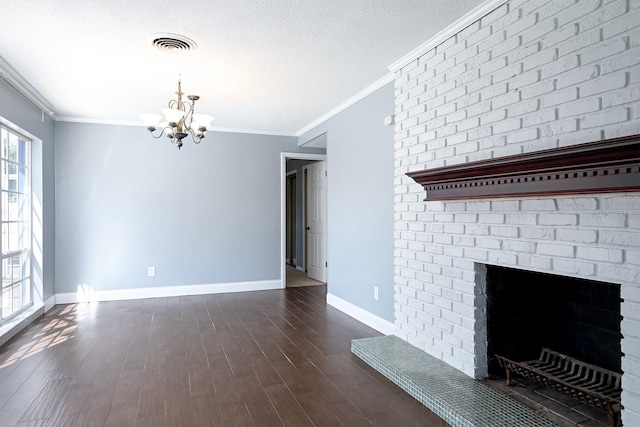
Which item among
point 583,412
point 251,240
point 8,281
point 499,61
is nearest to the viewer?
point 583,412

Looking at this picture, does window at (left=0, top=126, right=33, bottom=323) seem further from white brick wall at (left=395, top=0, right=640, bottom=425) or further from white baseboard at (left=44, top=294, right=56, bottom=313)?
white brick wall at (left=395, top=0, right=640, bottom=425)

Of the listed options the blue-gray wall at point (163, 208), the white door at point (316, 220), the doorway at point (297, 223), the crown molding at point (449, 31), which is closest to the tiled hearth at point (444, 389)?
the crown molding at point (449, 31)

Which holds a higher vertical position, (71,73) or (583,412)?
(71,73)

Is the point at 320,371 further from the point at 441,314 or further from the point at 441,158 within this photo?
the point at 441,158

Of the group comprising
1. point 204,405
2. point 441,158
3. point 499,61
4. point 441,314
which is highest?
point 499,61

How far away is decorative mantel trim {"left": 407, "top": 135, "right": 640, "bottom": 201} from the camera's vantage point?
1588mm

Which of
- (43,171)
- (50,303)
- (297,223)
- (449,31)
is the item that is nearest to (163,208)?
(43,171)

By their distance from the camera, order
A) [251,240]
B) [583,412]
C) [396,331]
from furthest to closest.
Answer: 1. [251,240]
2. [396,331]
3. [583,412]

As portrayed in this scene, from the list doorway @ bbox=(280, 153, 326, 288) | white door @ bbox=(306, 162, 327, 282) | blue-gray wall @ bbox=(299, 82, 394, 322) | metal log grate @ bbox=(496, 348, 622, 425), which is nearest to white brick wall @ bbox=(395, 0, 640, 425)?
metal log grate @ bbox=(496, 348, 622, 425)

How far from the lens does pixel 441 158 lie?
9.32ft

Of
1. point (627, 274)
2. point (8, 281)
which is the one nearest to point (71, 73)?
point (8, 281)

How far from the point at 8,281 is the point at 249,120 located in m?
3.14

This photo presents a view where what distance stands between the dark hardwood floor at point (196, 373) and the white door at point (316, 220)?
2.22 meters

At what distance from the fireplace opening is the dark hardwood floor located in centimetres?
70
